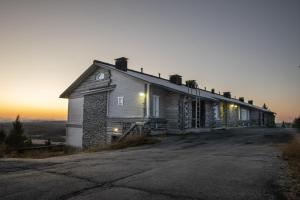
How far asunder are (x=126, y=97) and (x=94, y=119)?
4.78m

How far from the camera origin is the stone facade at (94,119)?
23.3m

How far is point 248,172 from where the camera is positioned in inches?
258

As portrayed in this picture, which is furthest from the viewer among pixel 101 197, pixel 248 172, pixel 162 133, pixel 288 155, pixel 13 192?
pixel 162 133

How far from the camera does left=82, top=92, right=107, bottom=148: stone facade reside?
23297 millimetres

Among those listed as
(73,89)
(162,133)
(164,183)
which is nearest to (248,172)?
(164,183)

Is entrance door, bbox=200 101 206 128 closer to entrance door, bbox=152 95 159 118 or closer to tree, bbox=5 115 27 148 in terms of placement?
entrance door, bbox=152 95 159 118

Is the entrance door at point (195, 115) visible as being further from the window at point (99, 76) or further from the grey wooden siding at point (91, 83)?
the window at point (99, 76)

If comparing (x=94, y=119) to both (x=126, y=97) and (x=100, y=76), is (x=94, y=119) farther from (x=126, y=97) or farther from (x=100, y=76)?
(x=126, y=97)

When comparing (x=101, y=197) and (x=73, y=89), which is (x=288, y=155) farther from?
(x=73, y=89)

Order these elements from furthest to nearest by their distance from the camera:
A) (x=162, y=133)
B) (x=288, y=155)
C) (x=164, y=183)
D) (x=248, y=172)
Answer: (x=162, y=133), (x=288, y=155), (x=248, y=172), (x=164, y=183)

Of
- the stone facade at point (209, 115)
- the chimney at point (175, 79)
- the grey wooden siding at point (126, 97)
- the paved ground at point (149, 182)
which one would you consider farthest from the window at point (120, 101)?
the paved ground at point (149, 182)

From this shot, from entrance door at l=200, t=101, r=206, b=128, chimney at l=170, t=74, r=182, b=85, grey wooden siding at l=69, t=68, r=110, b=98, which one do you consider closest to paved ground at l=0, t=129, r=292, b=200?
grey wooden siding at l=69, t=68, r=110, b=98

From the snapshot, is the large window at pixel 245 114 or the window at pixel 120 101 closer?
the window at pixel 120 101

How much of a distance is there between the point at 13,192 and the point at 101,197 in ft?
5.95
